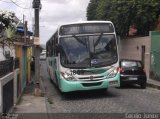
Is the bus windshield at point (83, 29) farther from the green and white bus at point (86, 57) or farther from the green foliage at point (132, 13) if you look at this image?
the green foliage at point (132, 13)

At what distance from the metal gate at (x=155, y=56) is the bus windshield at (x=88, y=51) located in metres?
11.1

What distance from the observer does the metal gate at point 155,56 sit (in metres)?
29.4

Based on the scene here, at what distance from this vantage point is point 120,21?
38.5m

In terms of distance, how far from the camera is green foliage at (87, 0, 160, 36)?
35.1 meters

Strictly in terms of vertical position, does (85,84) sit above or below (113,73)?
below

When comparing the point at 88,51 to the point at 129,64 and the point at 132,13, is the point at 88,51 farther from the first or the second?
the point at 132,13

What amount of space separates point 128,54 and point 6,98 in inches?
1157

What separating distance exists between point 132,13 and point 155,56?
7.24m

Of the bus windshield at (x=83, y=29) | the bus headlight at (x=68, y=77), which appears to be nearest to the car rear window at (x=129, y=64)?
the bus windshield at (x=83, y=29)

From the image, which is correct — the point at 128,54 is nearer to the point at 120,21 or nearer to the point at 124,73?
the point at 120,21

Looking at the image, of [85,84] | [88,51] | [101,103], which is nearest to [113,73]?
[85,84]

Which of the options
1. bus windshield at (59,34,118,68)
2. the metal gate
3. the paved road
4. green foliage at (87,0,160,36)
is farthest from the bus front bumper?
green foliage at (87,0,160,36)

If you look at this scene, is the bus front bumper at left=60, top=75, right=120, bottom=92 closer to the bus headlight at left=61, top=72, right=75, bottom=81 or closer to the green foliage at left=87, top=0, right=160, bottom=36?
the bus headlight at left=61, top=72, right=75, bottom=81

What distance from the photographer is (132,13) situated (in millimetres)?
36469
